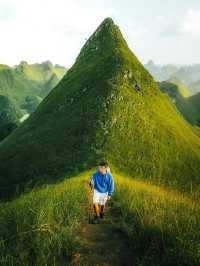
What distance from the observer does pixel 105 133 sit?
66625 millimetres

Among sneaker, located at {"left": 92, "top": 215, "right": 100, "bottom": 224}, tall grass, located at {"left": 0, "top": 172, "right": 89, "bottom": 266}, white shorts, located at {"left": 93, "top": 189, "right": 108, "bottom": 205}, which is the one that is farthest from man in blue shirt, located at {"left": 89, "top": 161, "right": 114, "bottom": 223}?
tall grass, located at {"left": 0, "top": 172, "right": 89, "bottom": 266}

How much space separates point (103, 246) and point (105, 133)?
5596 cm

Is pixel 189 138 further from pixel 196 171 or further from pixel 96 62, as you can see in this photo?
pixel 96 62

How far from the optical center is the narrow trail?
30.7 ft

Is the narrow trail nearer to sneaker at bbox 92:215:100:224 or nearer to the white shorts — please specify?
sneaker at bbox 92:215:100:224

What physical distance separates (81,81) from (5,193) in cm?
4258

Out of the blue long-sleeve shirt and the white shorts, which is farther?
the blue long-sleeve shirt

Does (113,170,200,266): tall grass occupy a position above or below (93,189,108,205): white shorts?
below

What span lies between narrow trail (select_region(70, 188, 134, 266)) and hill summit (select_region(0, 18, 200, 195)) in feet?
131

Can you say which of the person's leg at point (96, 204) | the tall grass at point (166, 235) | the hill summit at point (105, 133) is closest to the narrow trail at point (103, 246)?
the tall grass at point (166, 235)

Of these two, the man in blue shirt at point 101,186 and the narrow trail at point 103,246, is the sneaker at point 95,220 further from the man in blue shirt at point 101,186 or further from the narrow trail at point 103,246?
the man in blue shirt at point 101,186

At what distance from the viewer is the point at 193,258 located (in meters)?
8.00

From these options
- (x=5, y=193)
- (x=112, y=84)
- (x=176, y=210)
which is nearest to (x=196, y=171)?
(x=112, y=84)

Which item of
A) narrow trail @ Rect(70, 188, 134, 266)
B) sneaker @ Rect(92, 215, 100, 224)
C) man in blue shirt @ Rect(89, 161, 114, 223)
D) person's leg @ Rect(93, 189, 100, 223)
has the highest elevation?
man in blue shirt @ Rect(89, 161, 114, 223)
